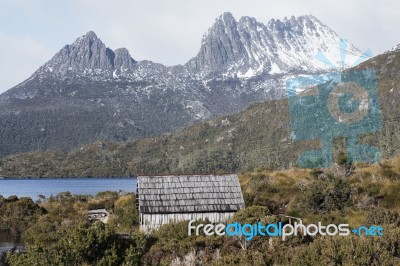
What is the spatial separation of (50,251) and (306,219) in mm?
12850

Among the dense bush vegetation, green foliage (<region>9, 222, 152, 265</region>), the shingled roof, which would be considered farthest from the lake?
green foliage (<region>9, 222, 152, 265</region>)

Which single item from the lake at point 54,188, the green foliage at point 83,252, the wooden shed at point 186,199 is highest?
the lake at point 54,188

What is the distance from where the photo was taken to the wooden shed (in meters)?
24.3

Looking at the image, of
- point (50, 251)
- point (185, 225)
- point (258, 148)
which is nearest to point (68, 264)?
point (50, 251)

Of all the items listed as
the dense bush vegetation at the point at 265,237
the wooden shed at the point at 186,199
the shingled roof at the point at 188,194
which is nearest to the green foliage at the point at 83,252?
the dense bush vegetation at the point at 265,237

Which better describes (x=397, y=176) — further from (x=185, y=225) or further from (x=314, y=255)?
(x=314, y=255)

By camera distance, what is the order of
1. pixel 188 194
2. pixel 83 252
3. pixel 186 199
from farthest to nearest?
pixel 188 194 < pixel 186 199 < pixel 83 252

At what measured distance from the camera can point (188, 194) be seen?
82.7 feet

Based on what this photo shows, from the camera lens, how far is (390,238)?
16.2m

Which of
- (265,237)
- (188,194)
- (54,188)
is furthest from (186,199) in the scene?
(54,188)

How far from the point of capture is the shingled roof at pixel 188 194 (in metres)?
24.5

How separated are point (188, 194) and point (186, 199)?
331 millimetres

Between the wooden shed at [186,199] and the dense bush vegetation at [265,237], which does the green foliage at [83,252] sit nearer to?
the dense bush vegetation at [265,237]

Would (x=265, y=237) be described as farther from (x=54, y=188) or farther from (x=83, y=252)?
(x=54, y=188)
